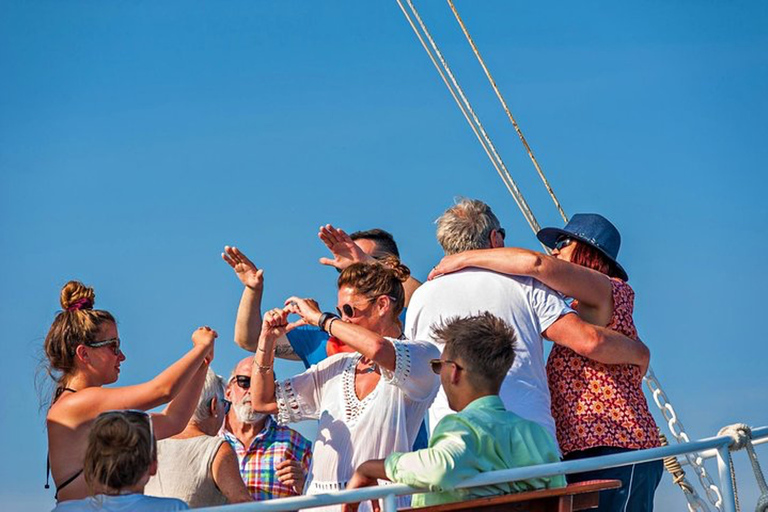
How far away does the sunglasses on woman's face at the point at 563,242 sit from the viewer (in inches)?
240

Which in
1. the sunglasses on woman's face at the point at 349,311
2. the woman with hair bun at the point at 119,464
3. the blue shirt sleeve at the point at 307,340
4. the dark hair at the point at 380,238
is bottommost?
the woman with hair bun at the point at 119,464

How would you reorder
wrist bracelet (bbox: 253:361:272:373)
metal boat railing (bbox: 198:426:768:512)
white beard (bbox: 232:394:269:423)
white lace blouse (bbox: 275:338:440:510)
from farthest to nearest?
white beard (bbox: 232:394:269:423)
wrist bracelet (bbox: 253:361:272:373)
white lace blouse (bbox: 275:338:440:510)
metal boat railing (bbox: 198:426:768:512)

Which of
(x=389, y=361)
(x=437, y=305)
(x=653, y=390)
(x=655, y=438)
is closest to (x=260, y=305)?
(x=437, y=305)

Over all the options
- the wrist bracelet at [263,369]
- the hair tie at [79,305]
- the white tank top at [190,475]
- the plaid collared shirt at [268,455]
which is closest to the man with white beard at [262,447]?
the plaid collared shirt at [268,455]

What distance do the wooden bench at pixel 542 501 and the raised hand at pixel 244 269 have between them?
2096 mm

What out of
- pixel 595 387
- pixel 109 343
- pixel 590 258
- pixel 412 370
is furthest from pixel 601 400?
pixel 109 343

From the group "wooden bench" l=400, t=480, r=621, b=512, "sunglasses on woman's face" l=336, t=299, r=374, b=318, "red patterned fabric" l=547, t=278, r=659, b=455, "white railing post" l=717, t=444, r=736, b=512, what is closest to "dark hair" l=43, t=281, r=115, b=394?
"sunglasses on woman's face" l=336, t=299, r=374, b=318

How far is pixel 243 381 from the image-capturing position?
6633 millimetres

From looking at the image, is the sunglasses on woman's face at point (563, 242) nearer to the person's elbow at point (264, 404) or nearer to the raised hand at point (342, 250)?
the raised hand at point (342, 250)

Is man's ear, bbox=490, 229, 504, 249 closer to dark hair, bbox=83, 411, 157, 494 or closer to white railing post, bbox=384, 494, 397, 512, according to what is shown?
white railing post, bbox=384, 494, 397, 512

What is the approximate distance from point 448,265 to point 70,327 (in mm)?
1723

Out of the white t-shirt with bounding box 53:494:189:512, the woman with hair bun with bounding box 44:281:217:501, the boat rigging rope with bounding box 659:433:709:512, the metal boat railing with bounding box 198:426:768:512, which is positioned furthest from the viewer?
the boat rigging rope with bounding box 659:433:709:512

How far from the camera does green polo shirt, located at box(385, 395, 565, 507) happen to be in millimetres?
4324

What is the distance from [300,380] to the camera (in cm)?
558
